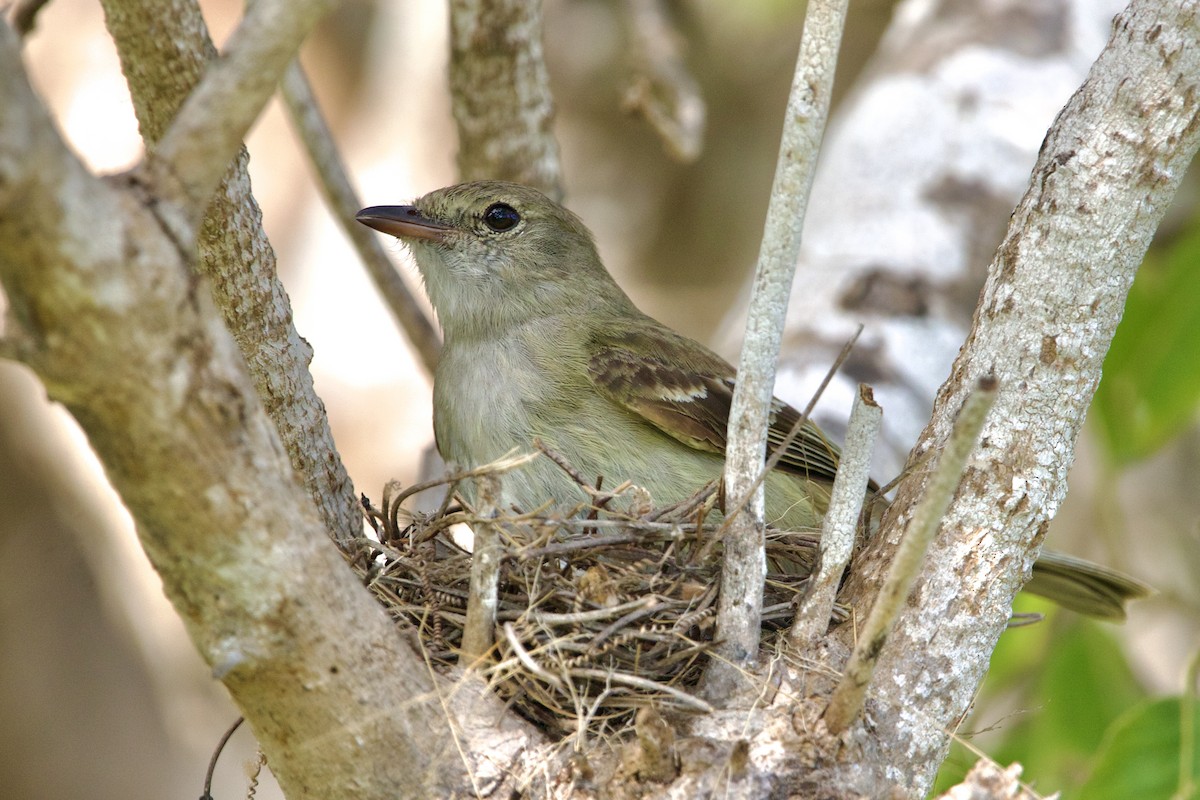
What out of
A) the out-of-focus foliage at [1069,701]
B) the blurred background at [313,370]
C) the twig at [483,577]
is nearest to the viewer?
the twig at [483,577]

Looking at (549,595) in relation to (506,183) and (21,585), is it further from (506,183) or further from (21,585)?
(21,585)

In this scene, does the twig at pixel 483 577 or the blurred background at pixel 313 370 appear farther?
the blurred background at pixel 313 370

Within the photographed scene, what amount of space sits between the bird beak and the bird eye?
0.16m

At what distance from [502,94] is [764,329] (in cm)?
283

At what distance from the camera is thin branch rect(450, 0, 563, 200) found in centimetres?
484

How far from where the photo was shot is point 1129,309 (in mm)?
5238

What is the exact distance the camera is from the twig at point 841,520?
8.76 feet

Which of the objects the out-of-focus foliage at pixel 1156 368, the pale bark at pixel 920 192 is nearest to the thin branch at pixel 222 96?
the pale bark at pixel 920 192

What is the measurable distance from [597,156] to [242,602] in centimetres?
575

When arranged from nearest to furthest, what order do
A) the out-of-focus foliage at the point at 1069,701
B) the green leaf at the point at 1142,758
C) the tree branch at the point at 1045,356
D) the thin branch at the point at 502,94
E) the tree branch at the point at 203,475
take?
the tree branch at the point at 203,475 → the tree branch at the point at 1045,356 → the green leaf at the point at 1142,758 → the thin branch at the point at 502,94 → the out-of-focus foliage at the point at 1069,701

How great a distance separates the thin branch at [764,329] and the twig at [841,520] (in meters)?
0.15

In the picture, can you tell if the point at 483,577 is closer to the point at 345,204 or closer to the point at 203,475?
the point at 203,475

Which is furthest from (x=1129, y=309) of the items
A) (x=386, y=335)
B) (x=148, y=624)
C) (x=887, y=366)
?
(x=148, y=624)

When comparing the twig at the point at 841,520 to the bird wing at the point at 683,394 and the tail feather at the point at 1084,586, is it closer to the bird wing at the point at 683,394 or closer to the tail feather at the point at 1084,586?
the bird wing at the point at 683,394
